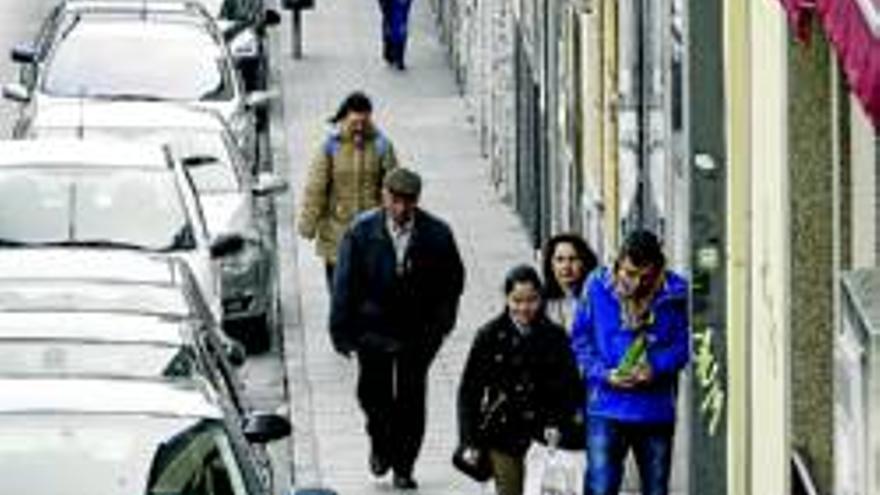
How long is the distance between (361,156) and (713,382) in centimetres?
618

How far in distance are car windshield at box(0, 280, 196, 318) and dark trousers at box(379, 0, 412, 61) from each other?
1847 cm

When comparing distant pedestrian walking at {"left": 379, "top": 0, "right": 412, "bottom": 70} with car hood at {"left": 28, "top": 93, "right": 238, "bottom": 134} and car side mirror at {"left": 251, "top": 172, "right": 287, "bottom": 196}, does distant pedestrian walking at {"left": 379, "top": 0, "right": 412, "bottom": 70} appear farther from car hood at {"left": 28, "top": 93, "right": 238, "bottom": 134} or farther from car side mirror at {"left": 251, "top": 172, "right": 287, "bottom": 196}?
car side mirror at {"left": 251, "top": 172, "right": 287, "bottom": 196}

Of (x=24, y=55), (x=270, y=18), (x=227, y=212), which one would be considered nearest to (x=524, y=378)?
(x=227, y=212)

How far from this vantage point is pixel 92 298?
18.0 m

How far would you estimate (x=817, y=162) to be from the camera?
1412 centimetres

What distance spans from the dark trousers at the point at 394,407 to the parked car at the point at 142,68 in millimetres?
8371

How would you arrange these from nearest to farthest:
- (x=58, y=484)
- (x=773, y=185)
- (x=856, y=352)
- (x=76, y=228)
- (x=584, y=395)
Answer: (x=856, y=352) < (x=58, y=484) < (x=773, y=185) < (x=584, y=395) < (x=76, y=228)

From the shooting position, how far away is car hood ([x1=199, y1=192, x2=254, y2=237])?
2473 centimetres

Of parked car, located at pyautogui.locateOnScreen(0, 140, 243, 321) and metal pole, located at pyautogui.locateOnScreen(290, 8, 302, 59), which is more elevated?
metal pole, located at pyautogui.locateOnScreen(290, 8, 302, 59)

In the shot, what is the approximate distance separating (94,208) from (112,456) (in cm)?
892

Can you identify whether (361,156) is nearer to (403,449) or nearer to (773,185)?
(403,449)

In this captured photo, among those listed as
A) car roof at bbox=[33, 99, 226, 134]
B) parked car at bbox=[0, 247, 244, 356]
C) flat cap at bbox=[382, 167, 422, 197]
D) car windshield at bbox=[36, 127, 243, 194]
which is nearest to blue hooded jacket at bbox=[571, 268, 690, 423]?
parked car at bbox=[0, 247, 244, 356]

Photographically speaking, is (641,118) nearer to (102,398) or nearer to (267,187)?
(267,187)

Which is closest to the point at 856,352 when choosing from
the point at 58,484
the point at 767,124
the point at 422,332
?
the point at 58,484
